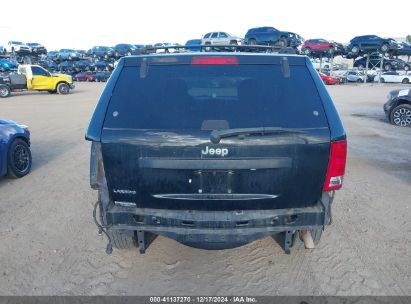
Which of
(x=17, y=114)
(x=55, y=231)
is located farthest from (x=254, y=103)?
(x=17, y=114)

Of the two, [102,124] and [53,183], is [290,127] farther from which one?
[53,183]

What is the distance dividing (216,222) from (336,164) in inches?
41.8

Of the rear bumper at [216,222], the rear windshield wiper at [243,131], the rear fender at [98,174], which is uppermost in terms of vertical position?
the rear windshield wiper at [243,131]

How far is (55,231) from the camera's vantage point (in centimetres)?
399

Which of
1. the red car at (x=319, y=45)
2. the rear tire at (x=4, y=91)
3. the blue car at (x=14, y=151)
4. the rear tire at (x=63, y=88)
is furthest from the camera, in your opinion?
the red car at (x=319, y=45)

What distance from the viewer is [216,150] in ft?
8.13

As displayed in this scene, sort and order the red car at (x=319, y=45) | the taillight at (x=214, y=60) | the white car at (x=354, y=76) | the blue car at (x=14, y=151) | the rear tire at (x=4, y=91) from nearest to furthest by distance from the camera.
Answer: the taillight at (x=214, y=60) → the blue car at (x=14, y=151) → the rear tire at (x=4, y=91) → the red car at (x=319, y=45) → the white car at (x=354, y=76)

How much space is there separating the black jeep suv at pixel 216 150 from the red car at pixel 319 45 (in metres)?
37.3

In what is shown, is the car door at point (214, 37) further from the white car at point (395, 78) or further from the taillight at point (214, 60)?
the taillight at point (214, 60)

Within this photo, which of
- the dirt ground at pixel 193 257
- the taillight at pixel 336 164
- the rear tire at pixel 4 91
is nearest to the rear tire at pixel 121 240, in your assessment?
the dirt ground at pixel 193 257

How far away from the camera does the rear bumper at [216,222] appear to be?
2609 mm

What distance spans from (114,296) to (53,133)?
8.37 meters

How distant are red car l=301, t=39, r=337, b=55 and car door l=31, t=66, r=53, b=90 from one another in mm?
26900

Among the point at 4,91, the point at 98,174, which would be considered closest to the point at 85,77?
the point at 4,91
